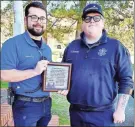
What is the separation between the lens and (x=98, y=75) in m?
1.45

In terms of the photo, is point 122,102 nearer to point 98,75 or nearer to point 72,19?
point 98,75

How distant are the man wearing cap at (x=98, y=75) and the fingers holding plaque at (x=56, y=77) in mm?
34

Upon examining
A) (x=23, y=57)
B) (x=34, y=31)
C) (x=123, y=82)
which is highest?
(x=34, y=31)

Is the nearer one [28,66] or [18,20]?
[28,66]

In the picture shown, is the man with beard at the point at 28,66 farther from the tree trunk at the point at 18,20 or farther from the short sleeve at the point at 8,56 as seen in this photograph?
the tree trunk at the point at 18,20

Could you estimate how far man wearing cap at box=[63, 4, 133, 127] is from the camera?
1452 millimetres

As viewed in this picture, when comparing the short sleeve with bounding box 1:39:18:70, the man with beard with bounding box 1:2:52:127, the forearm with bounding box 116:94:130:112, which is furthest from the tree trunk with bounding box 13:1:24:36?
the forearm with bounding box 116:94:130:112

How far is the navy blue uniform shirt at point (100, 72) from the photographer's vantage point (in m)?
1.45

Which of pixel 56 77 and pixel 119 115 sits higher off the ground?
pixel 56 77

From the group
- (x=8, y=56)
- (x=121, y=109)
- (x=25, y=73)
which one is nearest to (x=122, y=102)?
(x=121, y=109)

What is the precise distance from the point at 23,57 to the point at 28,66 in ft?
0.19

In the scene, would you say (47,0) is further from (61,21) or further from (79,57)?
(79,57)

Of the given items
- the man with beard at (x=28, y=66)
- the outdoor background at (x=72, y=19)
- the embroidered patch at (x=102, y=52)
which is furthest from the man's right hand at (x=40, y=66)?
the outdoor background at (x=72, y=19)

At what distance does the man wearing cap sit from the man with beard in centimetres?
18
